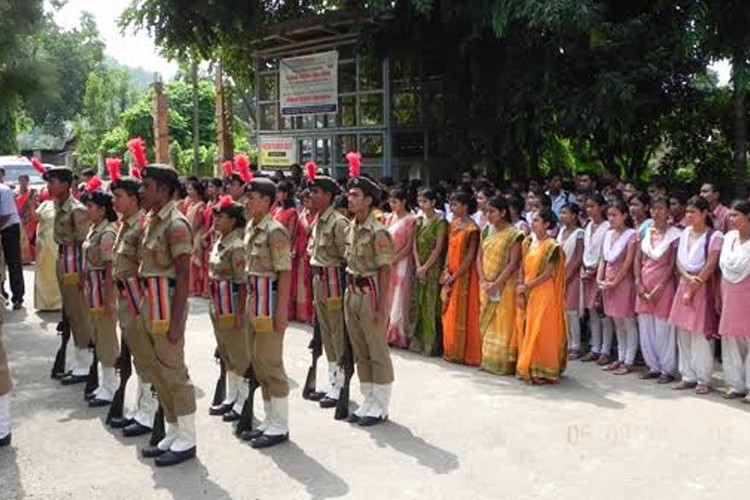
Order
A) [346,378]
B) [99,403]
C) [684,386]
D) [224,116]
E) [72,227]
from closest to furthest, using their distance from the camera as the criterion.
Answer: [346,378], [99,403], [684,386], [72,227], [224,116]

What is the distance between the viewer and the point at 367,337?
18.1 feet

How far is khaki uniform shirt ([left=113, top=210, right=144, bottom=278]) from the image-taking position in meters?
4.97

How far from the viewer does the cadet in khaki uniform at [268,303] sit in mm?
5012

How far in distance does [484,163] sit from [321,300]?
24.3 feet

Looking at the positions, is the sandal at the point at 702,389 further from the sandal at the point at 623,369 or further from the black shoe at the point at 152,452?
the black shoe at the point at 152,452

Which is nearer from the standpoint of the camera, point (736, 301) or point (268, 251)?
point (268, 251)

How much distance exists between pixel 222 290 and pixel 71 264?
1873mm

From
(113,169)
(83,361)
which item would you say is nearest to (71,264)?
(83,361)

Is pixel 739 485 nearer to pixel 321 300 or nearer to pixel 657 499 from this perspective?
pixel 657 499

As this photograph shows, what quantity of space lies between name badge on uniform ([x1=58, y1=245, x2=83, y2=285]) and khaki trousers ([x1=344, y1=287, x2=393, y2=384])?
2.35 m

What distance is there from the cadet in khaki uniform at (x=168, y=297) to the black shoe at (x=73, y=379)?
6.99ft

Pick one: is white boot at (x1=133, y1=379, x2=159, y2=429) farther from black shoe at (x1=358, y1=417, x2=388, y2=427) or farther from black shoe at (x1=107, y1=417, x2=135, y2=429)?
black shoe at (x1=358, y1=417, x2=388, y2=427)

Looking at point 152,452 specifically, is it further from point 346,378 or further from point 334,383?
point 334,383

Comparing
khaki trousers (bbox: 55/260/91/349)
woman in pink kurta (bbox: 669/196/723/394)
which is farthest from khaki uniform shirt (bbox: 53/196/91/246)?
woman in pink kurta (bbox: 669/196/723/394)
